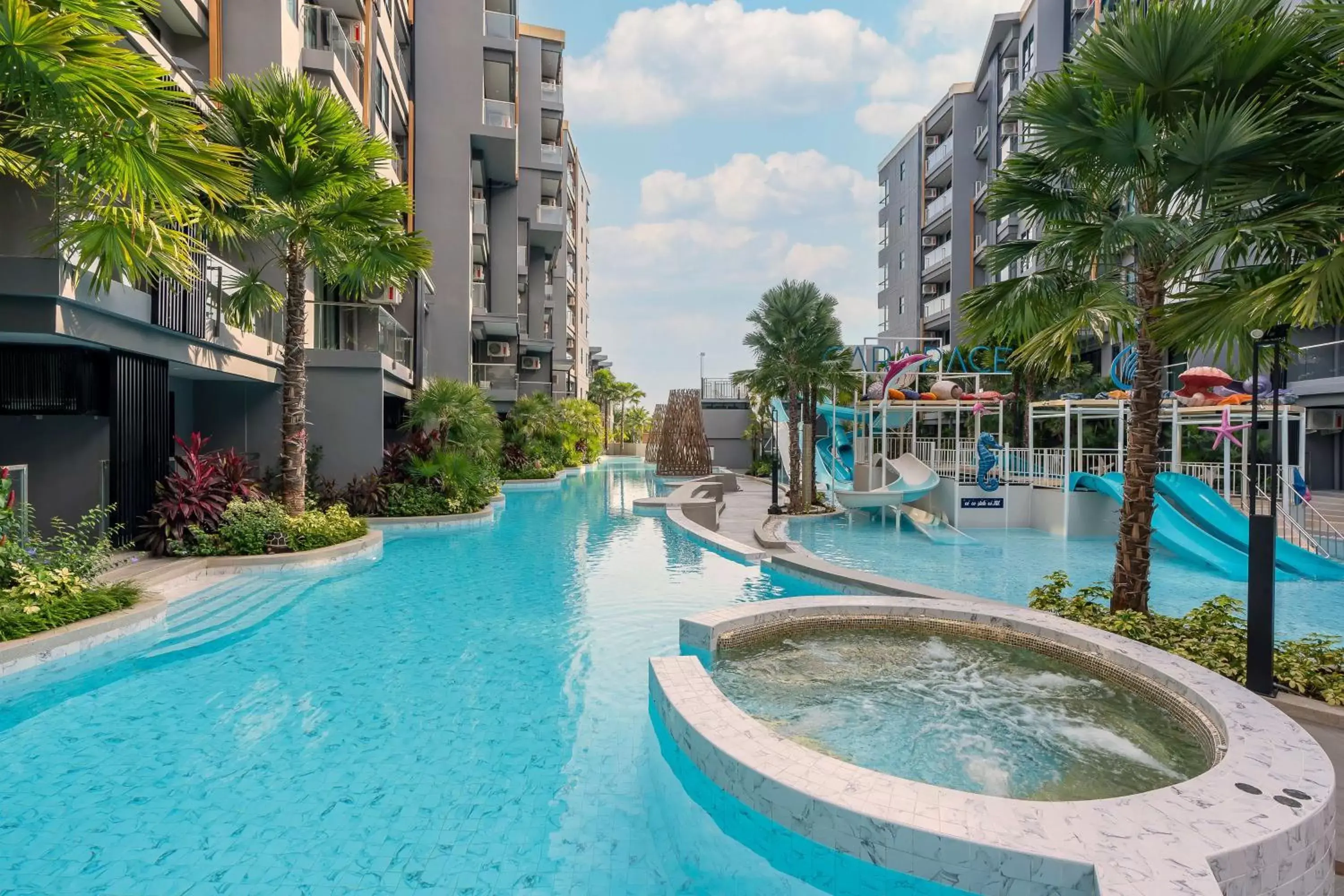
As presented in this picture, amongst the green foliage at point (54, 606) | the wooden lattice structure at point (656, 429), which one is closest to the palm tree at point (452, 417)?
the green foliage at point (54, 606)

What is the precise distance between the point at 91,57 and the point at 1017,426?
28223mm

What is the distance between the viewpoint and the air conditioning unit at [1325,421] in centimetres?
2100

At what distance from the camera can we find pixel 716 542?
43.7ft

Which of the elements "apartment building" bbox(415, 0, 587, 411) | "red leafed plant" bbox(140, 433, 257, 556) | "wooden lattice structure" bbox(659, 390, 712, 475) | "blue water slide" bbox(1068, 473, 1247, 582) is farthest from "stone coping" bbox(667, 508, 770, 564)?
"wooden lattice structure" bbox(659, 390, 712, 475)

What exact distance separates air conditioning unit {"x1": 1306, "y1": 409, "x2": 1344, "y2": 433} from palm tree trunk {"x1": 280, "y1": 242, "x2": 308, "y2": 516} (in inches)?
1075

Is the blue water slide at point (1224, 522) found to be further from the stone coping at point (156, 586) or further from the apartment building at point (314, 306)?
the apartment building at point (314, 306)

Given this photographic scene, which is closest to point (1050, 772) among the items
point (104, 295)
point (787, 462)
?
point (104, 295)

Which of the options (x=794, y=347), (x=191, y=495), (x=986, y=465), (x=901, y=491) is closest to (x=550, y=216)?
(x=794, y=347)

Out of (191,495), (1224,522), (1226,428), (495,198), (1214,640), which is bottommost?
(1214,640)

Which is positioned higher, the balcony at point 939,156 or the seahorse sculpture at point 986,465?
the balcony at point 939,156

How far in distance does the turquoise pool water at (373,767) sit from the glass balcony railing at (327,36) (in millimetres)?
13269

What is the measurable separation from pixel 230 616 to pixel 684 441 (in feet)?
78.0

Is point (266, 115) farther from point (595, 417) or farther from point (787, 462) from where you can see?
point (595, 417)

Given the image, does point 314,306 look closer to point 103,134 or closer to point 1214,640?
point 103,134
